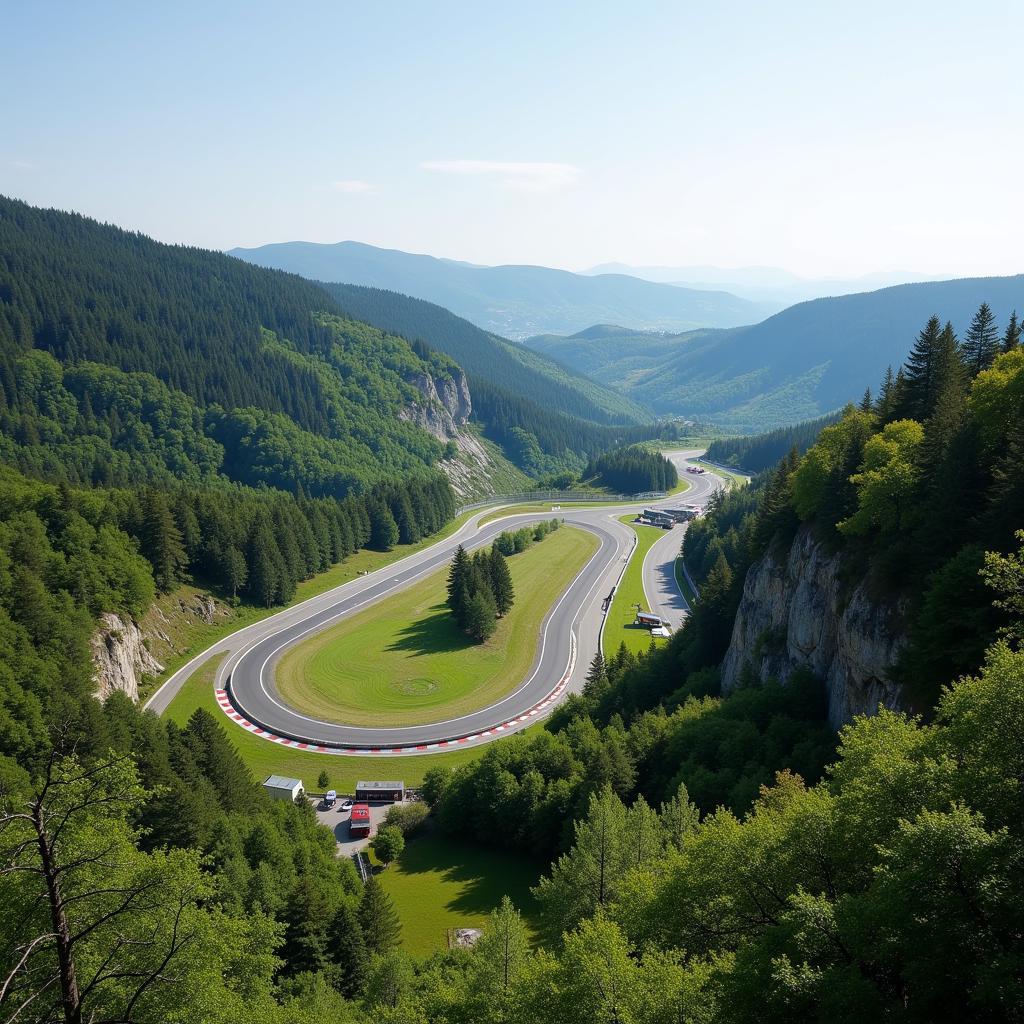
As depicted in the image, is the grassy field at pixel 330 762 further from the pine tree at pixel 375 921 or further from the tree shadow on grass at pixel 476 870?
the pine tree at pixel 375 921

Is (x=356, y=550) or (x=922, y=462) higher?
(x=922, y=462)

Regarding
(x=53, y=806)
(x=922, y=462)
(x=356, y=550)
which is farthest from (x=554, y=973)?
(x=356, y=550)

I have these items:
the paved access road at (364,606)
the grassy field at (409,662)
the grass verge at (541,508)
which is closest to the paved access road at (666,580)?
the paved access road at (364,606)

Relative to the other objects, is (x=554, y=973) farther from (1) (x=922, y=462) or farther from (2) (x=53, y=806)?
A: (1) (x=922, y=462)

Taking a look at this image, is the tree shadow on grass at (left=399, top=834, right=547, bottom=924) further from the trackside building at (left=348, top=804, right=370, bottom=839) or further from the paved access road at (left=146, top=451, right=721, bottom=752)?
the paved access road at (left=146, top=451, right=721, bottom=752)

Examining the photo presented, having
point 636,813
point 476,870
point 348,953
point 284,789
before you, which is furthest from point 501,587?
point 636,813
